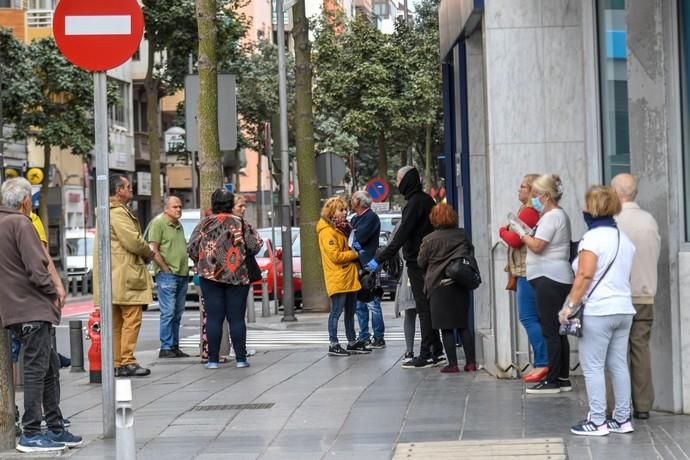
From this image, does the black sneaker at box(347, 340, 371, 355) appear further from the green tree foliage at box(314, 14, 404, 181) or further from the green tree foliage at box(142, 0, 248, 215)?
the green tree foliage at box(314, 14, 404, 181)

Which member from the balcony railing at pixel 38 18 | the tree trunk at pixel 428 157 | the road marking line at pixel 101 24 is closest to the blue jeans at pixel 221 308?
the road marking line at pixel 101 24

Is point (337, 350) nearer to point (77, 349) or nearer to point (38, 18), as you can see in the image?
point (77, 349)

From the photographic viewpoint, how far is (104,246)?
1073 centimetres

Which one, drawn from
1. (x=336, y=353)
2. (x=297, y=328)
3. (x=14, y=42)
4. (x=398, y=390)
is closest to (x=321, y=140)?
(x=14, y=42)

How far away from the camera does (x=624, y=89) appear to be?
41.4 feet

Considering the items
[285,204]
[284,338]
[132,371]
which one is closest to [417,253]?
[132,371]

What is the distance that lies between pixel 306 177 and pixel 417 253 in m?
12.7

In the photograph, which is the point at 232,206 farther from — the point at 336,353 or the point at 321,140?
the point at 321,140

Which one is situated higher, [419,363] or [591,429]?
[591,429]

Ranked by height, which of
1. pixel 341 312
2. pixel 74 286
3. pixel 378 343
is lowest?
pixel 74 286

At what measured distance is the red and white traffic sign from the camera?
10766 mm

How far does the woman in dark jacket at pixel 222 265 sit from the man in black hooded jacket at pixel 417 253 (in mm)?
1498

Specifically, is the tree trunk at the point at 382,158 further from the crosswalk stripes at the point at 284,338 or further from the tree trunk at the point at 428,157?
the crosswalk stripes at the point at 284,338

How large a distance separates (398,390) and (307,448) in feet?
11.0
